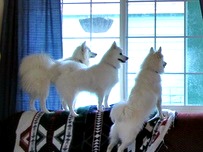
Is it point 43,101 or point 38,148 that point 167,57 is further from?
point 38,148

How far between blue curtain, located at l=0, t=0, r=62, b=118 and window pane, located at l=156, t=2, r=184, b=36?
903 millimetres

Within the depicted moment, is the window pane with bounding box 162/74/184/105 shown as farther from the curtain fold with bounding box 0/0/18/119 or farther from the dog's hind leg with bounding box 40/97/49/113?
the curtain fold with bounding box 0/0/18/119

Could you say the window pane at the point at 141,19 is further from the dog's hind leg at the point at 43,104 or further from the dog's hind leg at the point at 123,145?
the dog's hind leg at the point at 123,145

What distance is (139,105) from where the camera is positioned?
Result: 269 cm

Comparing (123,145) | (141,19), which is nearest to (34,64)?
(123,145)

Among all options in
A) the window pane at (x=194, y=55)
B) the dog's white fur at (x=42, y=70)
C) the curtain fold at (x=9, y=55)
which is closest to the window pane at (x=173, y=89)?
the window pane at (x=194, y=55)

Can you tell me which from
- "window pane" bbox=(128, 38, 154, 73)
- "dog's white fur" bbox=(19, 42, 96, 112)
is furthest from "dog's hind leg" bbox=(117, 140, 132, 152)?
"window pane" bbox=(128, 38, 154, 73)

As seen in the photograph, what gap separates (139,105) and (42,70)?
2.77 feet

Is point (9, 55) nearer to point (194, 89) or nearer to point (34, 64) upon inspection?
point (34, 64)

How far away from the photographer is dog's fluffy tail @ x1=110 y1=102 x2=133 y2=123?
265cm

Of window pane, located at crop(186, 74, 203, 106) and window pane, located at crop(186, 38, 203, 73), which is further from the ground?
window pane, located at crop(186, 38, 203, 73)

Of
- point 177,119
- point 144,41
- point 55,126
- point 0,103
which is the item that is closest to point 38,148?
point 55,126

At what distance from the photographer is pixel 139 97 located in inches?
107

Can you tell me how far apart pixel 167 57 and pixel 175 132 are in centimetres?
91
